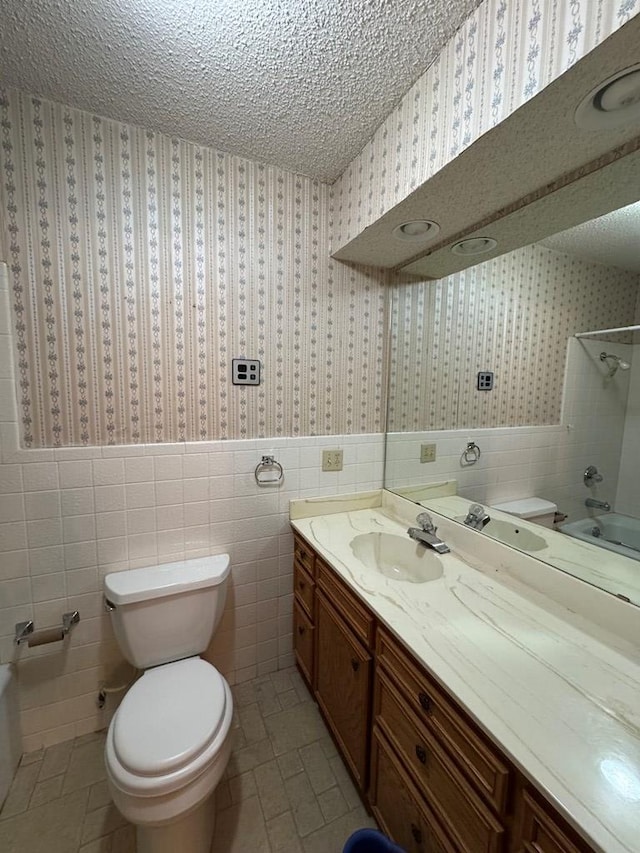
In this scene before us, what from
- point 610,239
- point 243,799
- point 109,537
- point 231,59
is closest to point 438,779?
point 243,799

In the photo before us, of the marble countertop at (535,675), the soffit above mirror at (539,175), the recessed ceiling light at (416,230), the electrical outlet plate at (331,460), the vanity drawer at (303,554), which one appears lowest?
the vanity drawer at (303,554)

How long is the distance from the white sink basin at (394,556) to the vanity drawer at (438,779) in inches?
18.4

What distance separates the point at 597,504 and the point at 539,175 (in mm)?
1012

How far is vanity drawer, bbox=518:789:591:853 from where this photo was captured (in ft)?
1.67

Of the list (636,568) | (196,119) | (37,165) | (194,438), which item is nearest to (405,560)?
(636,568)

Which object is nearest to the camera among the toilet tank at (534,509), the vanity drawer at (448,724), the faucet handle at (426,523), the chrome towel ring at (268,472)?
the vanity drawer at (448,724)

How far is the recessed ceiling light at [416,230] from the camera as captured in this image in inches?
49.5

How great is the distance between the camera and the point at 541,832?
0.54 m

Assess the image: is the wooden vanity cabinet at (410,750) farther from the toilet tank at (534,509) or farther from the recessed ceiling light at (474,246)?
the recessed ceiling light at (474,246)

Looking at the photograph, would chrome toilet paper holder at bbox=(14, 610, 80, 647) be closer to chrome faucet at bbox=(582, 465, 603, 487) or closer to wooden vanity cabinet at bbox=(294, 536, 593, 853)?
wooden vanity cabinet at bbox=(294, 536, 593, 853)

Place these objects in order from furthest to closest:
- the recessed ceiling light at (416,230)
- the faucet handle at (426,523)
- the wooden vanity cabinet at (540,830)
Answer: the faucet handle at (426,523) → the recessed ceiling light at (416,230) → the wooden vanity cabinet at (540,830)

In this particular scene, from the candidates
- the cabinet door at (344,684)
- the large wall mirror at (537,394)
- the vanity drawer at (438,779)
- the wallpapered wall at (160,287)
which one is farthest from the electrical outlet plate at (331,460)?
the vanity drawer at (438,779)

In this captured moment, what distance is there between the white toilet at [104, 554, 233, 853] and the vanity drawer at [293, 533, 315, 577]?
0.33 meters

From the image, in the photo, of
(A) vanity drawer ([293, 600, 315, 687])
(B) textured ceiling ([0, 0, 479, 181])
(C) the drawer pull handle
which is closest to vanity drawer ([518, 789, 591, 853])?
(C) the drawer pull handle
